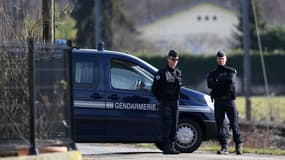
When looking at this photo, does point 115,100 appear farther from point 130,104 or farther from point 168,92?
point 168,92

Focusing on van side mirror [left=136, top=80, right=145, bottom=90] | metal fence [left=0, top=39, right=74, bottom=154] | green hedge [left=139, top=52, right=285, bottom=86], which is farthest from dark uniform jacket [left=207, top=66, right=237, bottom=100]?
green hedge [left=139, top=52, right=285, bottom=86]

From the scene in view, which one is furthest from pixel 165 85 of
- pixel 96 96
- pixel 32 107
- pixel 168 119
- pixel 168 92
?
pixel 32 107

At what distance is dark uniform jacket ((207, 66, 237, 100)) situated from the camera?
13859mm

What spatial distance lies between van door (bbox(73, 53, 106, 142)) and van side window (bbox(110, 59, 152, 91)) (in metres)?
0.26

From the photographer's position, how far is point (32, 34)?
12.5 m

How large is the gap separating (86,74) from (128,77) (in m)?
0.75

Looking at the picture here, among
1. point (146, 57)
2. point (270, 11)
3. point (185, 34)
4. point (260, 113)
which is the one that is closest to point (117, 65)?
point (260, 113)

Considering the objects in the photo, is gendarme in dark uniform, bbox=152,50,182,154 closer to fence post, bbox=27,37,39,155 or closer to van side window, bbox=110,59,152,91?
van side window, bbox=110,59,152,91

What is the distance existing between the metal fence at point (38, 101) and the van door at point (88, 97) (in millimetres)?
3745

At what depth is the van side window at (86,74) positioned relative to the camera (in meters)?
14.1

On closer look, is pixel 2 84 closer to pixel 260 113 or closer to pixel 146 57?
pixel 260 113

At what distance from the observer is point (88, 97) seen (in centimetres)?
1405

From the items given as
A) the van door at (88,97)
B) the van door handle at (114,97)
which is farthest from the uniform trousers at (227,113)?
the van door at (88,97)

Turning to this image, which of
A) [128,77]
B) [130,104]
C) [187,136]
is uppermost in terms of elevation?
[128,77]
